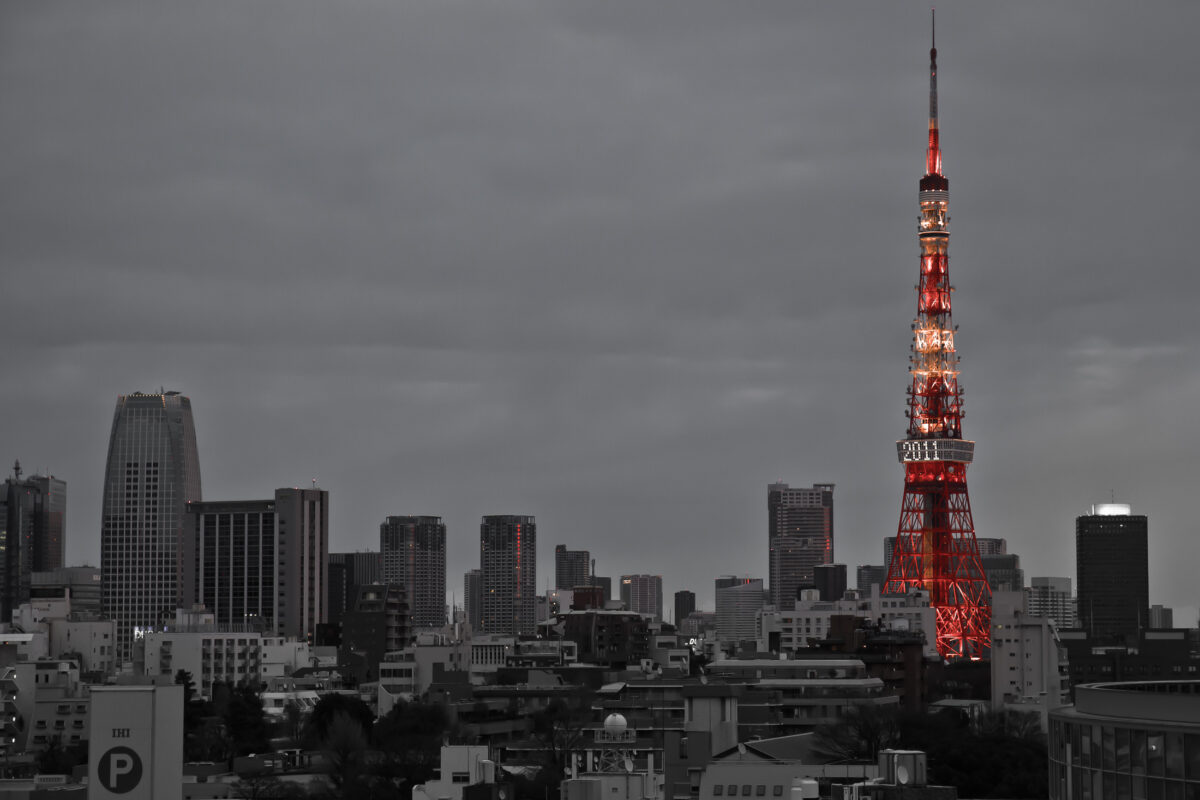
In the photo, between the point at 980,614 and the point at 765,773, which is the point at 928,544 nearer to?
the point at 980,614

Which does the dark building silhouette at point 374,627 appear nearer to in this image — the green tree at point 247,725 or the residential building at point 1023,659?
the green tree at point 247,725

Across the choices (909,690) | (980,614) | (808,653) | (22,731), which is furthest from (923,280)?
(22,731)

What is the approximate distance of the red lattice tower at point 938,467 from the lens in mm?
155375

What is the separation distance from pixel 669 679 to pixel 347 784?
1079 inches

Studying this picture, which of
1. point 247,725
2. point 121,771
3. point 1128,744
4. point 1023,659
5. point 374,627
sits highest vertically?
point 374,627

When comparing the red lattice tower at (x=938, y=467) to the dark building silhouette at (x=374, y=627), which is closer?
the red lattice tower at (x=938, y=467)

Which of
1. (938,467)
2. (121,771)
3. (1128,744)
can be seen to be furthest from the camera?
(938,467)

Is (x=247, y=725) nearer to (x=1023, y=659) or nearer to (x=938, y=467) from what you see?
(x=1023, y=659)

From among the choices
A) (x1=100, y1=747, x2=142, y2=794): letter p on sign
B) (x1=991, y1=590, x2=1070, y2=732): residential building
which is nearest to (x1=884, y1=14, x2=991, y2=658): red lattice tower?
(x1=991, y1=590, x2=1070, y2=732): residential building

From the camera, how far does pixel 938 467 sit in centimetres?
15688

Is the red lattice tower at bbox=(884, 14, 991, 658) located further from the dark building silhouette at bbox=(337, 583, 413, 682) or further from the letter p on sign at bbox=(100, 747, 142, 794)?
the letter p on sign at bbox=(100, 747, 142, 794)

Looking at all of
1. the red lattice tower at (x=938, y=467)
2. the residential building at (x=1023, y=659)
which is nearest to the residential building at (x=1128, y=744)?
the residential building at (x=1023, y=659)

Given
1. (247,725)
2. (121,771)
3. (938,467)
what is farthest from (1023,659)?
(121,771)

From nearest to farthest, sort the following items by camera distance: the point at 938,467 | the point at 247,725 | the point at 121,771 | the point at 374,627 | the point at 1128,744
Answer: the point at 1128,744, the point at 121,771, the point at 247,725, the point at 938,467, the point at 374,627
